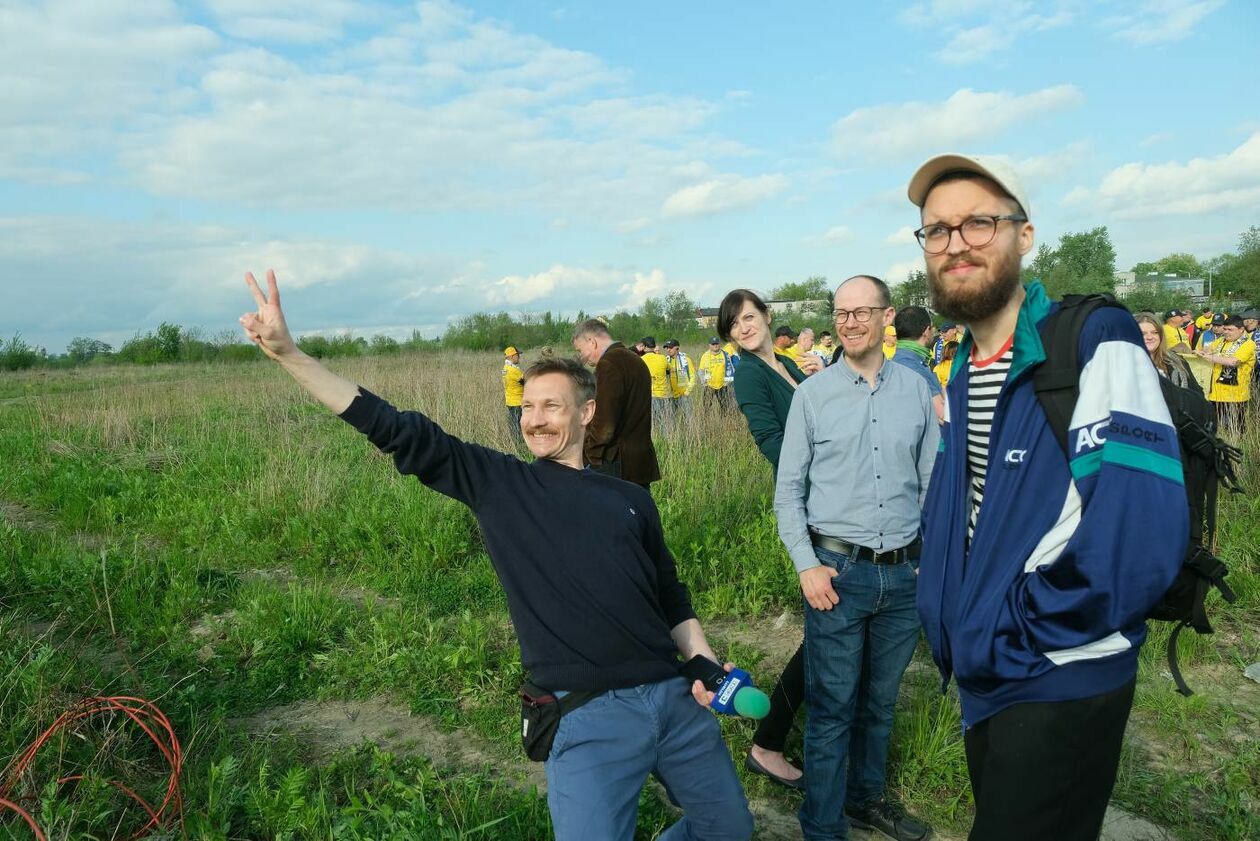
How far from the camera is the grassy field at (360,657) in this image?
306 cm

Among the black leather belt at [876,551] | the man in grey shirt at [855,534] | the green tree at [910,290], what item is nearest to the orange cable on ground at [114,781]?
the man in grey shirt at [855,534]

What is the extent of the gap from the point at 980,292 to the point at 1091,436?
430mm

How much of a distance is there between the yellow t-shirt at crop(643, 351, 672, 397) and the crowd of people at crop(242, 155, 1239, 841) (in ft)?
29.8

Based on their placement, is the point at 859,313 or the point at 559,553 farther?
the point at 859,313

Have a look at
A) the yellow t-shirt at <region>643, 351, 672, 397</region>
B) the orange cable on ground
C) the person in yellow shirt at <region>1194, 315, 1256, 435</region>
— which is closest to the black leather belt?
the orange cable on ground

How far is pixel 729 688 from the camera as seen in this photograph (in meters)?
2.17

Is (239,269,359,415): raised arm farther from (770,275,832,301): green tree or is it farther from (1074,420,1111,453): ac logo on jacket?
(770,275,832,301): green tree

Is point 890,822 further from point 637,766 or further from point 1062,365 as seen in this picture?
point 1062,365

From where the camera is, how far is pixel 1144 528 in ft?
4.83

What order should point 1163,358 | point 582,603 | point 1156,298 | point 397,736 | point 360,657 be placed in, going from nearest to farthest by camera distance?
point 582,603 → point 397,736 → point 360,657 → point 1163,358 → point 1156,298

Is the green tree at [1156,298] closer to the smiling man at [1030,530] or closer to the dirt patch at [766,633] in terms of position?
the dirt patch at [766,633]

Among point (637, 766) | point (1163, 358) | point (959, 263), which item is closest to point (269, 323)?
point (637, 766)

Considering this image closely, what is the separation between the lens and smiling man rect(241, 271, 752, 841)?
6.99 feet

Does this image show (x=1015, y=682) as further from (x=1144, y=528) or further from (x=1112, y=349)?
(x=1112, y=349)
